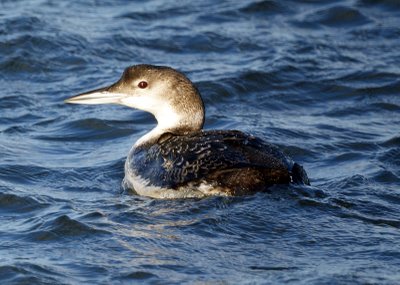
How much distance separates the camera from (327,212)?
8469 millimetres

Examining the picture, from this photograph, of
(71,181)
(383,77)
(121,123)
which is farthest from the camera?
(383,77)

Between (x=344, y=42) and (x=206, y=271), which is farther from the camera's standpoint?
(x=344, y=42)

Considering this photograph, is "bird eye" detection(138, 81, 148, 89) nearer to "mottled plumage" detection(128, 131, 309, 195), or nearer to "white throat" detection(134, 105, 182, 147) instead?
"white throat" detection(134, 105, 182, 147)

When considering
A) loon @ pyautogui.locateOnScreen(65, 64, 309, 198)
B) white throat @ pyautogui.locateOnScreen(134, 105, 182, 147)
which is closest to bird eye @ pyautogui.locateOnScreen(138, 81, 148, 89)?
loon @ pyautogui.locateOnScreen(65, 64, 309, 198)

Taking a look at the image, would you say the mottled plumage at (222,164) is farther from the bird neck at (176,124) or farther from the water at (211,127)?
the bird neck at (176,124)

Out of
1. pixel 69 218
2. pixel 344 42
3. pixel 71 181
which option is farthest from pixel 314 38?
pixel 69 218

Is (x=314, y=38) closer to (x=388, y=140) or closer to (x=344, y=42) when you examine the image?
(x=344, y=42)

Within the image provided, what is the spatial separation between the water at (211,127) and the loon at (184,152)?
12 centimetres

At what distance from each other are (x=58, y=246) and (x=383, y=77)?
6.05 metres

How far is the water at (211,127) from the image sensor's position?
297 inches

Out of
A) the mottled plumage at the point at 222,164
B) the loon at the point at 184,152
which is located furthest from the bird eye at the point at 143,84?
the mottled plumage at the point at 222,164

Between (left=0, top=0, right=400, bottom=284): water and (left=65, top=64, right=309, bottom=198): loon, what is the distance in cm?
12

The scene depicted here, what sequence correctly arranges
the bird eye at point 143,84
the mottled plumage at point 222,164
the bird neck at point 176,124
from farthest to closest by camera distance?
1. the bird eye at point 143,84
2. the bird neck at point 176,124
3. the mottled plumage at point 222,164

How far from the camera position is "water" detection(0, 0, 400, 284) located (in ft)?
24.8
